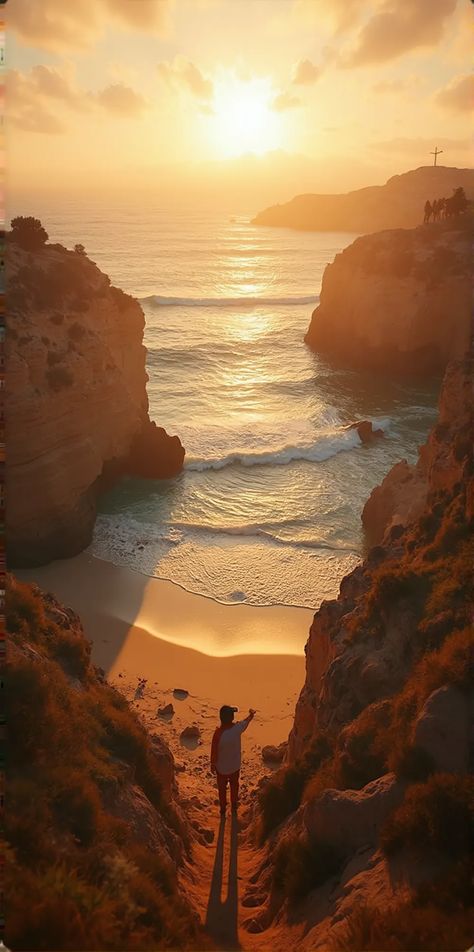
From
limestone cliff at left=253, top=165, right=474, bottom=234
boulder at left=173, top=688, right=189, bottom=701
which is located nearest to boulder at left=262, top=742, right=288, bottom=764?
boulder at left=173, top=688, right=189, bottom=701

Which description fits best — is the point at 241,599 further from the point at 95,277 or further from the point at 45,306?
the point at 95,277

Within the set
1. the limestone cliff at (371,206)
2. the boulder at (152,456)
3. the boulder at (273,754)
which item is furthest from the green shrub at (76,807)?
the limestone cliff at (371,206)

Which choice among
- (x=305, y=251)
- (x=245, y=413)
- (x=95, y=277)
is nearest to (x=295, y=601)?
(x=95, y=277)

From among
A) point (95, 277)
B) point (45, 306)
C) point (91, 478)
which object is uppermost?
point (95, 277)

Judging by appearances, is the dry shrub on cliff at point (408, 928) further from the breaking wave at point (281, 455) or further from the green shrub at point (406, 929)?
the breaking wave at point (281, 455)

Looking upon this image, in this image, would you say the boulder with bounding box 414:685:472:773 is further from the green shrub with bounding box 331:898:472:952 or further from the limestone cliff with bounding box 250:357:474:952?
the green shrub with bounding box 331:898:472:952

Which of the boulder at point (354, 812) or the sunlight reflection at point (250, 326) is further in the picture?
the sunlight reflection at point (250, 326)
